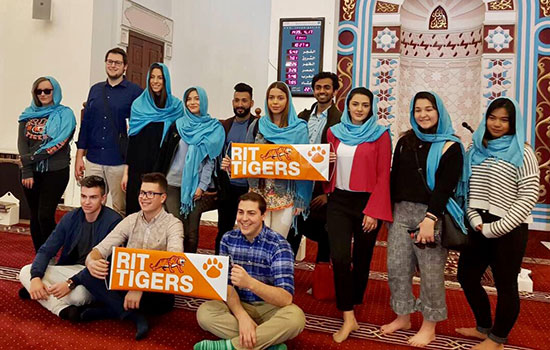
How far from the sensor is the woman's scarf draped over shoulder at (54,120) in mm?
2932

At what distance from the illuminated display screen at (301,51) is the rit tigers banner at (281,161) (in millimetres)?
2706

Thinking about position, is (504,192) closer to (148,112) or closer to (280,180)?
(280,180)

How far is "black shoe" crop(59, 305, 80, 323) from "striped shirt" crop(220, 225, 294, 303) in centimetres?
80

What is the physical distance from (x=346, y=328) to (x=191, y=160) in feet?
4.15

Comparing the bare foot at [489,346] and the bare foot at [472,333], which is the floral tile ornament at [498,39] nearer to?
the bare foot at [472,333]

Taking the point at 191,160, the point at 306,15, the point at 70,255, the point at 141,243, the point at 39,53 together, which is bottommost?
the point at 70,255

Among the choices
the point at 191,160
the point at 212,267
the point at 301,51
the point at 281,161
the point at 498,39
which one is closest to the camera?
the point at 212,267

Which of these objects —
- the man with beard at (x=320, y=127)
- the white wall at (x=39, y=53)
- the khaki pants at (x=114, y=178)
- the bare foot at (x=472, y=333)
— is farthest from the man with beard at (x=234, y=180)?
the white wall at (x=39, y=53)

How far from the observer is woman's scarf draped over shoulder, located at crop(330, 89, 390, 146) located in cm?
230

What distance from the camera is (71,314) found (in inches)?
90.0

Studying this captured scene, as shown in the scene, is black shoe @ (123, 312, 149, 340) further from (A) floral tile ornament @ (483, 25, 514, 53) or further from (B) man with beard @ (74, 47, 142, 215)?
(A) floral tile ornament @ (483, 25, 514, 53)

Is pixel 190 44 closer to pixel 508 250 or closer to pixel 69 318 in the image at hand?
pixel 69 318

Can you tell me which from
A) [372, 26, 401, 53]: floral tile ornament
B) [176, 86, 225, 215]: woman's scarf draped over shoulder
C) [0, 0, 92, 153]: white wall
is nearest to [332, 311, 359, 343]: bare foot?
[176, 86, 225, 215]: woman's scarf draped over shoulder

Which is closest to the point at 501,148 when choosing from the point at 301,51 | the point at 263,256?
the point at 263,256
